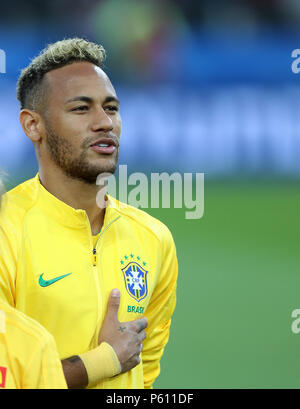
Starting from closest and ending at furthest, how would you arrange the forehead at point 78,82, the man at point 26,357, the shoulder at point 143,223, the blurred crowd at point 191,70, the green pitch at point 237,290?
the man at point 26,357, the forehead at point 78,82, the shoulder at point 143,223, the green pitch at point 237,290, the blurred crowd at point 191,70

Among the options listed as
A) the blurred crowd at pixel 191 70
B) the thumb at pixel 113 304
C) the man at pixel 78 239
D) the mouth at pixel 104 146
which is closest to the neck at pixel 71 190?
the man at pixel 78 239

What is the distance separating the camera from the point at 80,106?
212 centimetres

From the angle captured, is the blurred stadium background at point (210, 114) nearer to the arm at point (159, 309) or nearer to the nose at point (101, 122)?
the arm at point (159, 309)

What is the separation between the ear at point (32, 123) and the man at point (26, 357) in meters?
1.03

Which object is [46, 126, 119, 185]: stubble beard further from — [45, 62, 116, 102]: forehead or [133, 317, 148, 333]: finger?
[133, 317, 148, 333]: finger

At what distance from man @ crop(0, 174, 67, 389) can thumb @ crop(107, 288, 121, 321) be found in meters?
0.75

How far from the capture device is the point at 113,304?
2.07 metres

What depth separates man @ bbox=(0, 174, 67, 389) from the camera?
1.26m

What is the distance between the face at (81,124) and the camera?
2.09 meters

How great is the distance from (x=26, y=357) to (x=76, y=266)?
795 millimetres

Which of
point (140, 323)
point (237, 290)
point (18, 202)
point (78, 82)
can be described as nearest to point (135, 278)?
point (140, 323)

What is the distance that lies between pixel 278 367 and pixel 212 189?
13.1 feet
